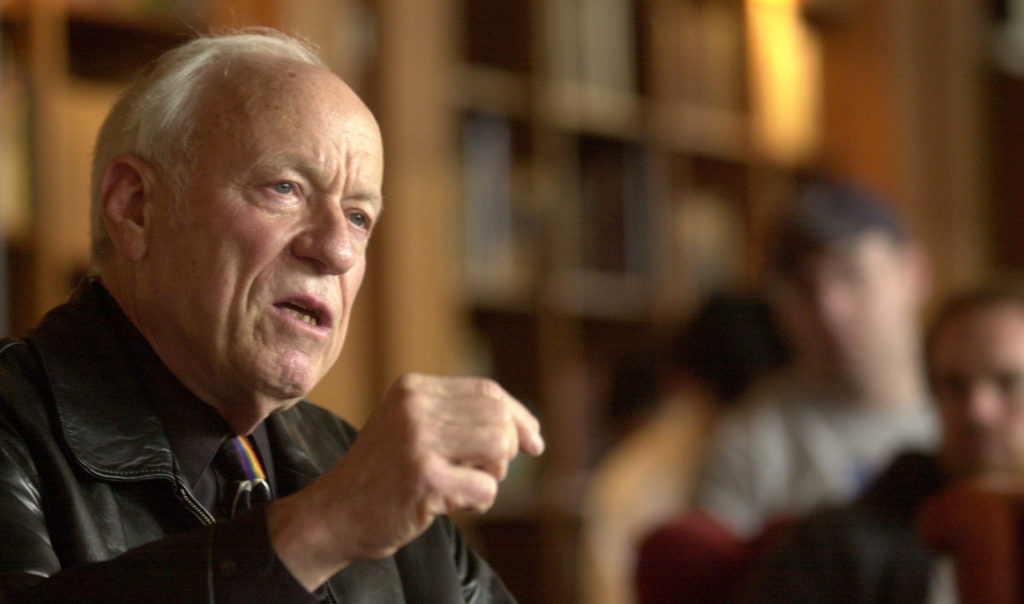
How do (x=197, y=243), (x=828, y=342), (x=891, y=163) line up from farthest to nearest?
1. (x=891, y=163)
2. (x=828, y=342)
3. (x=197, y=243)

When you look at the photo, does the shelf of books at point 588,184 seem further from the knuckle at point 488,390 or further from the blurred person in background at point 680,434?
the knuckle at point 488,390

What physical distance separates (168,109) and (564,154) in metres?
2.98

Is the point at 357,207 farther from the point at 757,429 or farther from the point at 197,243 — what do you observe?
the point at 757,429

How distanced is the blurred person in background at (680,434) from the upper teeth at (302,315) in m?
2.13

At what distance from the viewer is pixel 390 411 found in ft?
3.33

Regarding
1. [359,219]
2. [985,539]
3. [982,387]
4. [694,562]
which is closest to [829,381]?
[982,387]

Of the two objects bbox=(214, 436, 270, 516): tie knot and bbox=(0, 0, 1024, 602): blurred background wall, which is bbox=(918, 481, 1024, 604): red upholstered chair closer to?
bbox=(214, 436, 270, 516): tie knot

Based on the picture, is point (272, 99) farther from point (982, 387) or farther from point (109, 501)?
point (982, 387)

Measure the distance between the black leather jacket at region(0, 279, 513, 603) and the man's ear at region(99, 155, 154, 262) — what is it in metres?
0.07

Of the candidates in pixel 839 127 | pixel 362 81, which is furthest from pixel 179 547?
pixel 839 127

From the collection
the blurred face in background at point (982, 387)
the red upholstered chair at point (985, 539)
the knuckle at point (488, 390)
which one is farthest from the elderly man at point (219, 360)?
the blurred face in background at point (982, 387)

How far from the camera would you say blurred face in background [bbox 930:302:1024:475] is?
2.39 meters

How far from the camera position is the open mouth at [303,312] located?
1201 mm

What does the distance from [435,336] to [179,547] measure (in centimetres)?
264
